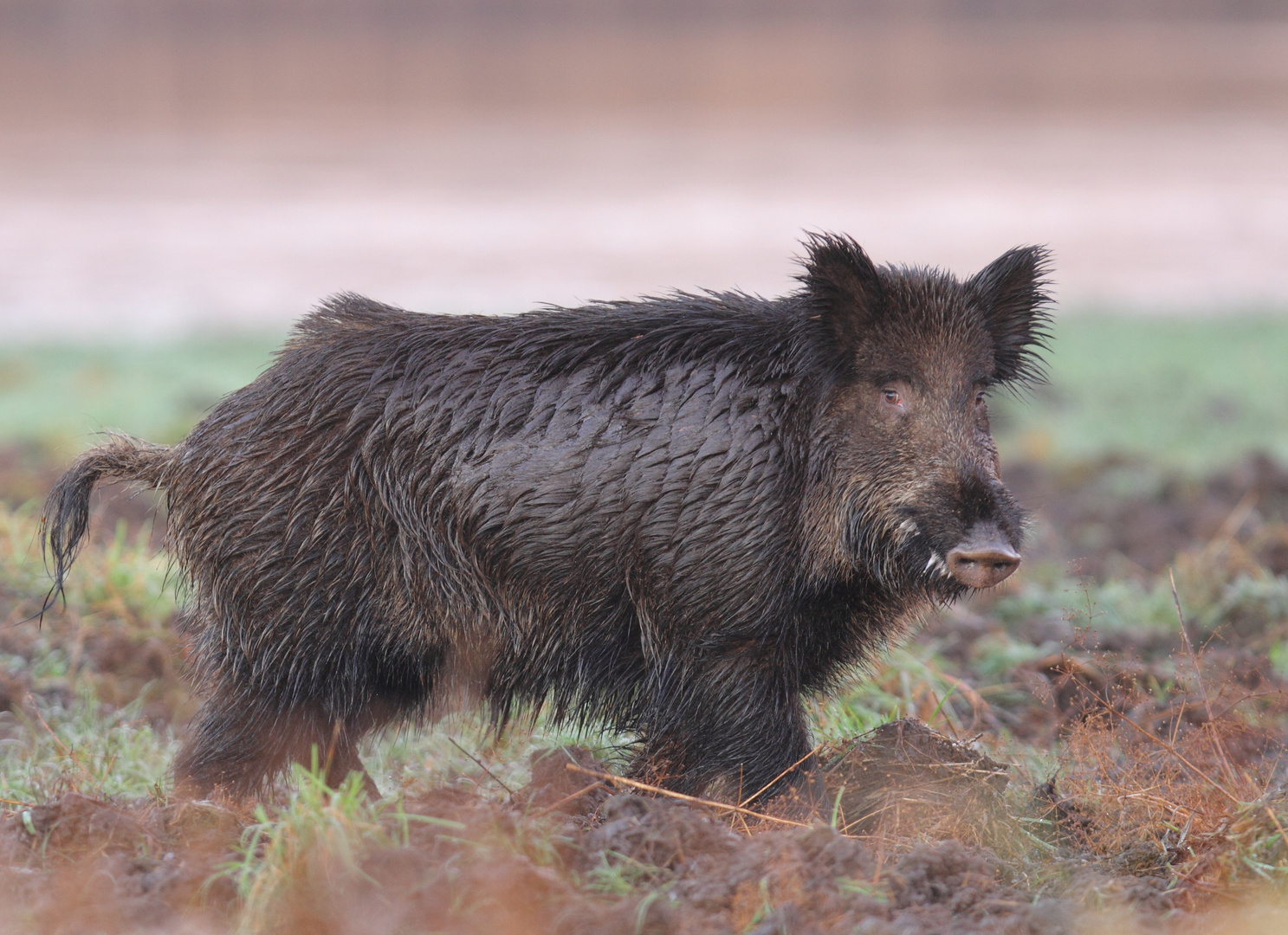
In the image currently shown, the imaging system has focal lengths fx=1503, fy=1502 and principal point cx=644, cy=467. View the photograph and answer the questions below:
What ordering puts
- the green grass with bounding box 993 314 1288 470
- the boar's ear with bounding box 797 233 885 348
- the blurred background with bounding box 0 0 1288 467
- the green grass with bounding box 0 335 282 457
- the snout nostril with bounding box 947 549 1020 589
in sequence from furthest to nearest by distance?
Answer: the blurred background with bounding box 0 0 1288 467 < the green grass with bounding box 993 314 1288 470 < the green grass with bounding box 0 335 282 457 < the boar's ear with bounding box 797 233 885 348 < the snout nostril with bounding box 947 549 1020 589

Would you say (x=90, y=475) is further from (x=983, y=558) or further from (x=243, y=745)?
(x=983, y=558)

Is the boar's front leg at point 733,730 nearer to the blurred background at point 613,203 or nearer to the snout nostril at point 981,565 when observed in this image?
the snout nostril at point 981,565

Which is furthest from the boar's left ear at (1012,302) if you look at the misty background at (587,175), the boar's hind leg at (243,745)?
the misty background at (587,175)

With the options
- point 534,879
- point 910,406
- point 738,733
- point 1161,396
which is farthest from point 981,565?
point 1161,396

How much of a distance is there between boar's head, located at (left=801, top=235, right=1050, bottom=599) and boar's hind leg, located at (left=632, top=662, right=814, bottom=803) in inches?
19.0

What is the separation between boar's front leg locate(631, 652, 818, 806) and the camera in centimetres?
432

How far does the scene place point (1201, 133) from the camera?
27703 mm

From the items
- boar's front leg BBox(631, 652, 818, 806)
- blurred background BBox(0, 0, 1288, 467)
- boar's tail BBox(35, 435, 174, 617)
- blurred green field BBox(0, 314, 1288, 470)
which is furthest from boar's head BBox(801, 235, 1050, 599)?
blurred green field BBox(0, 314, 1288, 470)

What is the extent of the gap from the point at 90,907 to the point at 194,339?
1029 centimetres

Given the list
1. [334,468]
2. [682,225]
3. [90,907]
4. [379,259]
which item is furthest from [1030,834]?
[682,225]

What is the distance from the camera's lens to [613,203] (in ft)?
67.9

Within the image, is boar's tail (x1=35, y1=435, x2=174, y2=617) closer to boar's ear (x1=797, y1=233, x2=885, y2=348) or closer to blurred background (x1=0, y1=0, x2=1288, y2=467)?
blurred background (x1=0, y1=0, x2=1288, y2=467)

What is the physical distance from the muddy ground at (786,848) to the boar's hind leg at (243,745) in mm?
122

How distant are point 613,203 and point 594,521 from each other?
16.7m
